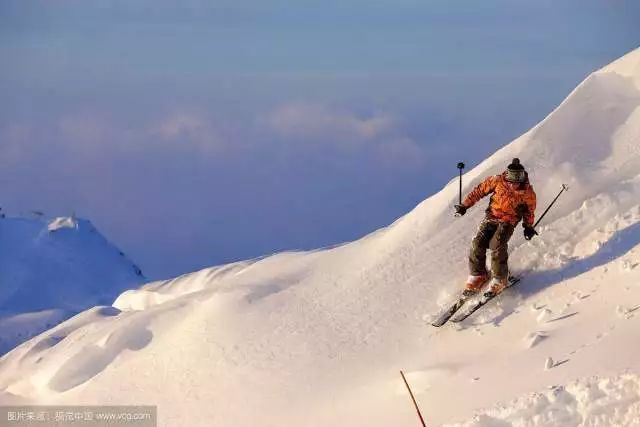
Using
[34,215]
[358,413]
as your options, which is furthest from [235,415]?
[34,215]

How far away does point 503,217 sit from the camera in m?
13.1

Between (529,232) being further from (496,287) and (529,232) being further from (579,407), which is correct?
(579,407)

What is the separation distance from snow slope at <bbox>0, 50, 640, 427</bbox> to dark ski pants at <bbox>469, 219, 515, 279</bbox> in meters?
0.49

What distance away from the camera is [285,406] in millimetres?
13164

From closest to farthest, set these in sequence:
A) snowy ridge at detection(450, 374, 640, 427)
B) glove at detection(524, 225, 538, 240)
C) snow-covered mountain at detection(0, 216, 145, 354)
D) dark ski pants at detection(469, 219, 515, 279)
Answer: snowy ridge at detection(450, 374, 640, 427) < glove at detection(524, 225, 538, 240) < dark ski pants at detection(469, 219, 515, 279) < snow-covered mountain at detection(0, 216, 145, 354)

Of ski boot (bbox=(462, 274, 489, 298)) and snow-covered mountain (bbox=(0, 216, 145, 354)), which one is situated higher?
snow-covered mountain (bbox=(0, 216, 145, 354))

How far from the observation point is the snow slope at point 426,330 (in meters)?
10.9

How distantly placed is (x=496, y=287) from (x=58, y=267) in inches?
1868

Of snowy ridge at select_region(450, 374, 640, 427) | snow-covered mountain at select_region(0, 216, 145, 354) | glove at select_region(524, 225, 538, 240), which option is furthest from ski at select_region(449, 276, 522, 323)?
snow-covered mountain at select_region(0, 216, 145, 354)

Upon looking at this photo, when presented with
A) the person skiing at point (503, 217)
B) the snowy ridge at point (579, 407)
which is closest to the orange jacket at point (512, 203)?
the person skiing at point (503, 217)

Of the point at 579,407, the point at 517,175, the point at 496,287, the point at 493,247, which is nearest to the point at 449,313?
the point at 496,287

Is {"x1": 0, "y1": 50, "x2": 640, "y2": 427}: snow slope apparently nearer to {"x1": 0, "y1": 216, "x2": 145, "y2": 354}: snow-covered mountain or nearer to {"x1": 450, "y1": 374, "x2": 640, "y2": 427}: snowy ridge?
{"x1": 450, "y1": 374, "x2": 640, "y2": 427}: snowy ridge

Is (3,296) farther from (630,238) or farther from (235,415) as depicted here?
(630,238)

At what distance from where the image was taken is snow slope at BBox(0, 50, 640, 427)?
10.9 meters
